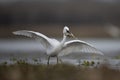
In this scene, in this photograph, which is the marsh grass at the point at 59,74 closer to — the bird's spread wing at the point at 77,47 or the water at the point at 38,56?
the water at the point at 38,56

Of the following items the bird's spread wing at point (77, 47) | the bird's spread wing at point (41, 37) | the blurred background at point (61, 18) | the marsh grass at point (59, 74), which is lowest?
the marsh grass at point (59, 74)

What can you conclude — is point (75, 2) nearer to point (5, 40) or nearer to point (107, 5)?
point (107, 5)

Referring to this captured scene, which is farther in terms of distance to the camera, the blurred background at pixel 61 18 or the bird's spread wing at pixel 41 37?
the blurred background at pixel 61 18

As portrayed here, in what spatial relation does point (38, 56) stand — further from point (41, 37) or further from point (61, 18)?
point (61, 18)

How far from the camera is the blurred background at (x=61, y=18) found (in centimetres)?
3516

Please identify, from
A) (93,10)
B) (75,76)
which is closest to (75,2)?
(93,10)

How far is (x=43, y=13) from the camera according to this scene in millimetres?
45688

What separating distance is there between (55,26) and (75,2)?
11.7m

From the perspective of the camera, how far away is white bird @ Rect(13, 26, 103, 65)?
17.6m

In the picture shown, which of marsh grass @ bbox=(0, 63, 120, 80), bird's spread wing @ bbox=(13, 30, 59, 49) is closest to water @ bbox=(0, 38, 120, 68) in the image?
bird's spread wing @ bbox=(13, 30, 59, 49)

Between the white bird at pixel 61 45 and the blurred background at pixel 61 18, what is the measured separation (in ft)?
47.2

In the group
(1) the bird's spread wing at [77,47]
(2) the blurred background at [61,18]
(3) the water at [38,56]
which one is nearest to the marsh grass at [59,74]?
(3) the water at [38,56]

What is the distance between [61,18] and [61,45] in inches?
1059

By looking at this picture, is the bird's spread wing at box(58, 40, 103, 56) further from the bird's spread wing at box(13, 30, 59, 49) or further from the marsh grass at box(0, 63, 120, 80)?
the marsh grass at box(0, 63, 120, 80)
